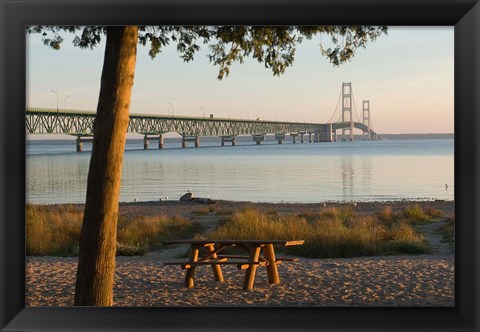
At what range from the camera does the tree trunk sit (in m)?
5.45

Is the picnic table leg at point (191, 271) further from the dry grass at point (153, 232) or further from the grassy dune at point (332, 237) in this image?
the dry grass at point (153, 232)

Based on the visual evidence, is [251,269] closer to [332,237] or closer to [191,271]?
[191,271]

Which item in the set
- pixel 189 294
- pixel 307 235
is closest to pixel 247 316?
pixel 189 294

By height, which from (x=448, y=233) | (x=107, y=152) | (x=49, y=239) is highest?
(x=107, y=152)

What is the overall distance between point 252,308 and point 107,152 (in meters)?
1.61

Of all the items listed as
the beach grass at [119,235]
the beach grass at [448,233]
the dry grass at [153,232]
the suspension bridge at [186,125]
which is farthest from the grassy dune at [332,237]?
the suspension bridge at [186,125]

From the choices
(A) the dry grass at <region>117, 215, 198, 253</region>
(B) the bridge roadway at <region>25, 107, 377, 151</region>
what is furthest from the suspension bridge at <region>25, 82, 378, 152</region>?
(A) the dry grass at <region>117, 215, 198, 253</region>

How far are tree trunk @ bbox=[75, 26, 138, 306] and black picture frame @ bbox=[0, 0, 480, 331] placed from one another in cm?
86

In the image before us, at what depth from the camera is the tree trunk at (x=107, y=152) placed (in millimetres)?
5449

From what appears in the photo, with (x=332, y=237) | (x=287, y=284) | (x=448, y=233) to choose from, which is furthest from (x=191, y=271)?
(x=448, y=233)

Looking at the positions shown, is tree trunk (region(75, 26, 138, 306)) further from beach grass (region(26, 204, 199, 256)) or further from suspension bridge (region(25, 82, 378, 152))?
suspension bridge (region(25, 82, 378, 152))

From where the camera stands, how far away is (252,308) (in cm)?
456

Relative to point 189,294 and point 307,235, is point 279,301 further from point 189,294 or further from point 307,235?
point 307,235
